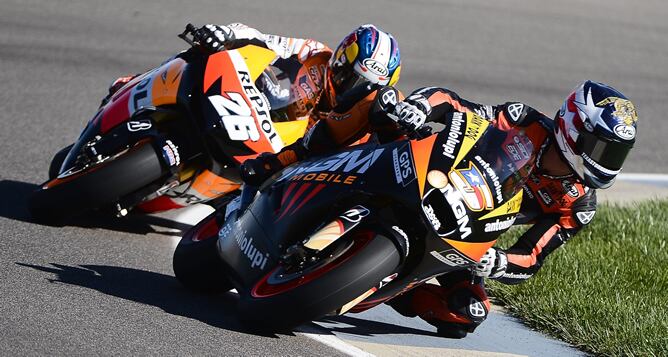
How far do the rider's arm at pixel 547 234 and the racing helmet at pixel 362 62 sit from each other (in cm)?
127

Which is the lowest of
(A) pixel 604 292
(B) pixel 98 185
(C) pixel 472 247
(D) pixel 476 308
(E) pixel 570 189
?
(A) pixel 604 292

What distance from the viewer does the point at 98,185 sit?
711 cm

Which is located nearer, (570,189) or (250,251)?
(250,251)

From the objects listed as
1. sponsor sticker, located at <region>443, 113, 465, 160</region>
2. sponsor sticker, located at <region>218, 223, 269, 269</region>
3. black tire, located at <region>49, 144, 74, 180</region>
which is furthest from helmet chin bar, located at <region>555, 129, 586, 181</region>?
black tire, located at <region>49, 144, 74, 180</region>

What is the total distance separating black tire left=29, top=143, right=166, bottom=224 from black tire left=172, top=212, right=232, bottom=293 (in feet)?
2.55

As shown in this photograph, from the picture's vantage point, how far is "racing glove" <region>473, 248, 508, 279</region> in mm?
6062

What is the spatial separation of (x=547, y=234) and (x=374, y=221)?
1.44 m

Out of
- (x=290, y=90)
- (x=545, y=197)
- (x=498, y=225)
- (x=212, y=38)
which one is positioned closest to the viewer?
(x=498, y=225)

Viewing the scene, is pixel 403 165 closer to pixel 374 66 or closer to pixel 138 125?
pixel 374 66

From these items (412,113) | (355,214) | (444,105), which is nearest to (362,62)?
(444,105)

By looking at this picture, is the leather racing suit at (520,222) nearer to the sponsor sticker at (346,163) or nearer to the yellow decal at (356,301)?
the sponsor sticker at (346,163)

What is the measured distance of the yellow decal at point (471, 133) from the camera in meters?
5.70

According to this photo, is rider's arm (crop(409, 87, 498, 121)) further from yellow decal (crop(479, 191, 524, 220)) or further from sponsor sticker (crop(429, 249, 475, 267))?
sponsor sticker (crop(429, 249, 475, 267))

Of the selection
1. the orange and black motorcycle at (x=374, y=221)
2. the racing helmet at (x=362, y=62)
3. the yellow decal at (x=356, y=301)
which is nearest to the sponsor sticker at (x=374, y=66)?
the racing helmet at (x=362, y=62)
